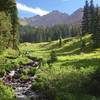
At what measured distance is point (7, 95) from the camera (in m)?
27.2

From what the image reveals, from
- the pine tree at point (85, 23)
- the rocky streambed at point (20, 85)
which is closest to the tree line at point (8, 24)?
the rocky streambed at point (20, 85)

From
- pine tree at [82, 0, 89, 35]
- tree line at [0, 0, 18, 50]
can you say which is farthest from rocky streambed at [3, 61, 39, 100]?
pine tree at [82, 0, 89, 35]

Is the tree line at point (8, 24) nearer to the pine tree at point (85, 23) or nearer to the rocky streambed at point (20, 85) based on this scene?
the rocky streambed at point (20, 85)

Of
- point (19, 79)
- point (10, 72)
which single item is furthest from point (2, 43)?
point (19, 79)

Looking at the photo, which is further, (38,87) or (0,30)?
(0,30)

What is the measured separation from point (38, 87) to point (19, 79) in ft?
26.1

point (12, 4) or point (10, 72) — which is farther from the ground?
point (12, 4)

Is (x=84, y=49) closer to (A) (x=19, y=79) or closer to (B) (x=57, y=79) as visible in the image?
(A) (x=19, y=79)

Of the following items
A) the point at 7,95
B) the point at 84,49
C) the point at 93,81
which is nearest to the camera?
the point at 7,95

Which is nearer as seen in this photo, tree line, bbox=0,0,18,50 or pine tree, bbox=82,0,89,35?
tree line, bbox=0,0,18,50

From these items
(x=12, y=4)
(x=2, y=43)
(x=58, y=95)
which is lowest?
(x=58, y=95)

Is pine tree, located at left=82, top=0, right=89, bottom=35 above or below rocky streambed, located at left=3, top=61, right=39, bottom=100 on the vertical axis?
above

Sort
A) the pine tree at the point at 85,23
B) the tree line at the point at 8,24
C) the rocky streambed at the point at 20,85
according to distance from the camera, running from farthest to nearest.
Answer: the pine tree at the point at 85,23 < the tree line at the point at 8,24 < the rocky streambed at the point at 20,85

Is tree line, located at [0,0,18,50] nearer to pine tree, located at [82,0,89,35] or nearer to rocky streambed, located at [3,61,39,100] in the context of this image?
rocky streambed, located at [3,61,39,100]
